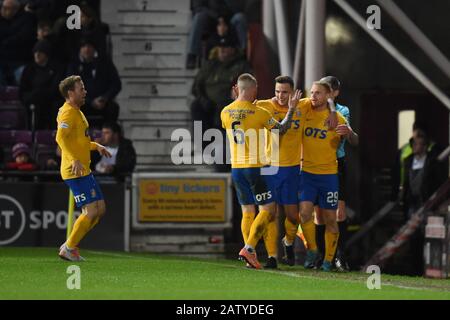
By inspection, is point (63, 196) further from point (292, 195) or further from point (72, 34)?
point (292, 195)

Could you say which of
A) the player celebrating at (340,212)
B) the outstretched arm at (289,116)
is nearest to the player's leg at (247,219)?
the outstretched arm at (289,116)

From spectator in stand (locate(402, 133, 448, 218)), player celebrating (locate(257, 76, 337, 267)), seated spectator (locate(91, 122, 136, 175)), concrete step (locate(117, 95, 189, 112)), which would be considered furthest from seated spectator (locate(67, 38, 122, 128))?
player celebrating (locate(257, 76, 337, 267))

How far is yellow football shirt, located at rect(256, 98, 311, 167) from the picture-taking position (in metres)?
14.6

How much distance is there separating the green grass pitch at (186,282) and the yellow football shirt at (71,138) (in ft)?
3.68

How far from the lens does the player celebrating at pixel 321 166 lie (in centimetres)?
1463

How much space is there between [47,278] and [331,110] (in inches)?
144

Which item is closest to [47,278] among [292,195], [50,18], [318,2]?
[292,195]

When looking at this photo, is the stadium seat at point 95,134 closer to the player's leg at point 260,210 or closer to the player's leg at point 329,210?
the player's leg at point 329,210

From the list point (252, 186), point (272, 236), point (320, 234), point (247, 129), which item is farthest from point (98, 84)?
point (247, 129)

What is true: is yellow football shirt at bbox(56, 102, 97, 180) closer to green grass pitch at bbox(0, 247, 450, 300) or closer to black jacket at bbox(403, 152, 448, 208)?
green grass pitch at bbox(0, 247, 450, 300)

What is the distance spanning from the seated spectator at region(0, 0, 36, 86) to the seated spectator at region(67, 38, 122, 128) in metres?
1.52

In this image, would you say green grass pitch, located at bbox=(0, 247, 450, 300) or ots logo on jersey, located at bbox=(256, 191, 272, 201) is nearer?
green grass pitch, located at bbox=(0, 247, 450, 300)

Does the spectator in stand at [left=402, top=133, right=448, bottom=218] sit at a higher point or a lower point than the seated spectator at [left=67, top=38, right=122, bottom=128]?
lower
